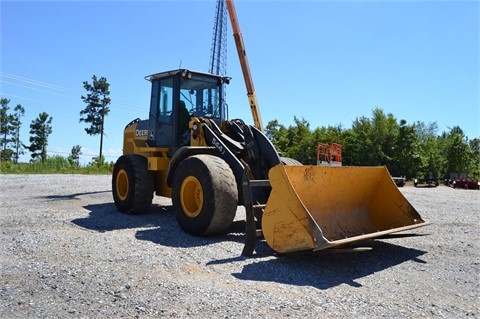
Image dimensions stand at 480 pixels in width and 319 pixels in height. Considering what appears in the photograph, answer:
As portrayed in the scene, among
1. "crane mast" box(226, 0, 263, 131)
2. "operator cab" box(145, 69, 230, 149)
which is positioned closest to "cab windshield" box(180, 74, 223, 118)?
"operator cab" box(145, 69, 230, 149)

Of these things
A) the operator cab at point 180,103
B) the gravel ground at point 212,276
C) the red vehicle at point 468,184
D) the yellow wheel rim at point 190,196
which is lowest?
the gravel ground at point 212,276

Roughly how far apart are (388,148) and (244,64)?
82.5 ft

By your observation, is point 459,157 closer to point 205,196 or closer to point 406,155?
point 406,155

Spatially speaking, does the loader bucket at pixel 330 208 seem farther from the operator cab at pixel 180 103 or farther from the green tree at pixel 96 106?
the green tree at pixel 96 106

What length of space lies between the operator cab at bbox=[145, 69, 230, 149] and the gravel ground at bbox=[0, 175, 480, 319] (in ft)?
6.81

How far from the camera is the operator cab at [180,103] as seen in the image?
8.16 m

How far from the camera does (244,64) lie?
1395 cm

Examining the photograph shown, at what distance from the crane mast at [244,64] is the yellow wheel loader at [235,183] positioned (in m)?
5.46

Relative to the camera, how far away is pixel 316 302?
3.67m

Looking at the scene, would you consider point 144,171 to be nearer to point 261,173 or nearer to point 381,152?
point 261,173

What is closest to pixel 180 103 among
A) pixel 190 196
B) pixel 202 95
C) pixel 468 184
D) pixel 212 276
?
pixel 202 95

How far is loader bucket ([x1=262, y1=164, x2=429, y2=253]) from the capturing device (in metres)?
4.71

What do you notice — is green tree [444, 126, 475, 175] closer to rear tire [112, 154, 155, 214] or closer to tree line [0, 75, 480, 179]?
tree line [0, 75, 480, 179]

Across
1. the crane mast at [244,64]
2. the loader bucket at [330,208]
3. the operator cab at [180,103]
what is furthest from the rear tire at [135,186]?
the crane mast at [244,64]
